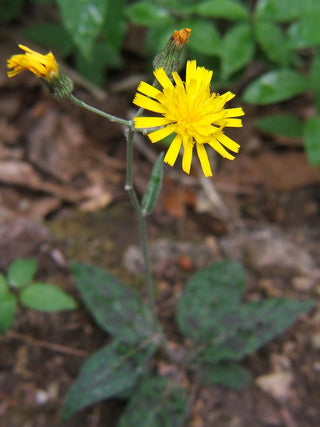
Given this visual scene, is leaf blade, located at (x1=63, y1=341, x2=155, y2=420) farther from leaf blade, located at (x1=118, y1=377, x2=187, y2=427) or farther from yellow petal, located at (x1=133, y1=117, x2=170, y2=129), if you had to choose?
yellow petal, located at (x1=133, y1=117, x2=170, y2=129)

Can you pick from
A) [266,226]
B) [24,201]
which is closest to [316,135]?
[266,226]

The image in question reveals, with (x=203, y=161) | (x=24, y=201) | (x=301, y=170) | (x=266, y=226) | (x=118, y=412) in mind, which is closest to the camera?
(x=203, y=161)

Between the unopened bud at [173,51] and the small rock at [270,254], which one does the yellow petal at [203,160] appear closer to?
the unopened bud at [173,51]

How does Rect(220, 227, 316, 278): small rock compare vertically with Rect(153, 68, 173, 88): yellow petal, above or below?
below

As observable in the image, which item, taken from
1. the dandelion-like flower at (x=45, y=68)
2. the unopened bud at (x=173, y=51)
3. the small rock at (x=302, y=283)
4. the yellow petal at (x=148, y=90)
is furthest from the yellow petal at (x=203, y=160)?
the small rock at (x=302, y=283)

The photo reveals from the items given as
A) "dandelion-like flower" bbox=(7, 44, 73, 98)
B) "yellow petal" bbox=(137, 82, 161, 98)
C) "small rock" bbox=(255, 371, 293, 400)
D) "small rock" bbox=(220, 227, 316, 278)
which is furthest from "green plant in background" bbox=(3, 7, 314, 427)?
"dandelion-like flower" bbox=(7, 44, 73, 98)

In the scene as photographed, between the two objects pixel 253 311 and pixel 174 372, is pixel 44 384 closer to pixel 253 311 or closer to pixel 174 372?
pixel 174 372

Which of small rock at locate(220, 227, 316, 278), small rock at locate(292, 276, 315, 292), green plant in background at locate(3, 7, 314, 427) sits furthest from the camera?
A: small rock at locate(220, 227, 316, 278)
